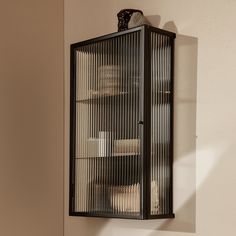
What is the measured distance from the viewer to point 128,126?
2.41 metres

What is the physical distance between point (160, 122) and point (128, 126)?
14cm

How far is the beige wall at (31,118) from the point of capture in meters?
A: 2.73

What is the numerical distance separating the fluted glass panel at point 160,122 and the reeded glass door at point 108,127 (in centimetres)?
7

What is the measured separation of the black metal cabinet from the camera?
2.34 m

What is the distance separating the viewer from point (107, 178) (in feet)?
8.20

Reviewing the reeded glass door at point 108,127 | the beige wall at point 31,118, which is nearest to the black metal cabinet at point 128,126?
the reeded glass door at point 108,127

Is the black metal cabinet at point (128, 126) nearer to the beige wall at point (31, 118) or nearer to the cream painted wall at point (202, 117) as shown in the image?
the cream painted wall at point (202, 117)

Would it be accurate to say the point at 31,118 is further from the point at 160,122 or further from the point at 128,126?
the point at 160,122

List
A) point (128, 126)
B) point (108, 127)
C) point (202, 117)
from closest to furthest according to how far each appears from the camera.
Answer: point (202, 117) < point (128, 126) < point (108, 127)

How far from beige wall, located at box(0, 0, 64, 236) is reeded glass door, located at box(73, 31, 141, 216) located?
0.26m

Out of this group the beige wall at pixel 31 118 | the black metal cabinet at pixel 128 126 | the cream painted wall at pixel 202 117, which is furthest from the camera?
the beige wall at pixel 31 118

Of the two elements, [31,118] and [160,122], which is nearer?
[160,122]

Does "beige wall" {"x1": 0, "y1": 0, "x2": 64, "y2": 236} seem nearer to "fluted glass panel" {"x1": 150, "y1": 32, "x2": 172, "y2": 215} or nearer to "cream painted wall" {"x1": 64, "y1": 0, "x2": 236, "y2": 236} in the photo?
"cream painted wall" {"x1": 64, "y1": 0, "x2": 236, "y2": 236}

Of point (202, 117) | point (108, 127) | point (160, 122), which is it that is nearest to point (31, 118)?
point (108, 127)
